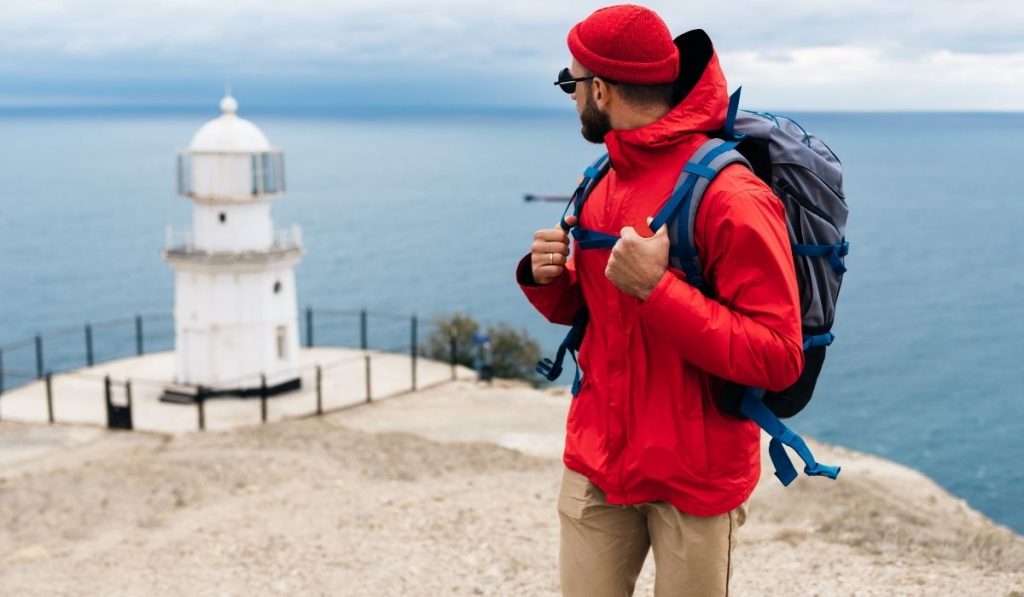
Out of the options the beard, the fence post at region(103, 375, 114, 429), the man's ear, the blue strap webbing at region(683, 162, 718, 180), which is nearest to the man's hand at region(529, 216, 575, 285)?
the beard

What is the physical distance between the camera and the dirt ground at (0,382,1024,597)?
8016 mm

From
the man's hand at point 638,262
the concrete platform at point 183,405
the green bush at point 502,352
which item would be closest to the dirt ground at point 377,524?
the concrete platform at point 183,405

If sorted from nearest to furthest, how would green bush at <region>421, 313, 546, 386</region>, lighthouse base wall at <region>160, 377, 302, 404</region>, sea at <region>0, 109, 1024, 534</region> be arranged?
lighthouse base wall at <region>160, 377, 302, 404</region>, green bush at <region>421, 313, 546, 386</region>, sea at <region>0, 109, 1024, 534</region>

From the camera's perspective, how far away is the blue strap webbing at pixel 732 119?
3.55 m

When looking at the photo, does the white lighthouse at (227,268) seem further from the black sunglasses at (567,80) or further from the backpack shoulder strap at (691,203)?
the backpack shoulder strap at (691,203)

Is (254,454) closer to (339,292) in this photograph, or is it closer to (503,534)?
(503,534)

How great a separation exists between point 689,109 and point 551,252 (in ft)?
2.28

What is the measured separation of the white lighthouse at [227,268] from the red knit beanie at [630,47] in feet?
66.2

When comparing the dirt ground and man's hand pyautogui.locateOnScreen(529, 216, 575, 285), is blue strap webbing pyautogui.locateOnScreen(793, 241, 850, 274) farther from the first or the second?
the dirt ground

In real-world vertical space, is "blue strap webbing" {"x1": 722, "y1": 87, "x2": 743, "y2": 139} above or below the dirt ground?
above

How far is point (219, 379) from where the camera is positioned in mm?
23141

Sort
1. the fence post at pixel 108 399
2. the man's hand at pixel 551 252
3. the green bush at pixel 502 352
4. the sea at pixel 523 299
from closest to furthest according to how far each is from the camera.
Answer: the man's hand at pixel 551 252, the fence post at pixel 108 399, the green bush at pixel 502 352, the sea at pixel 523 299

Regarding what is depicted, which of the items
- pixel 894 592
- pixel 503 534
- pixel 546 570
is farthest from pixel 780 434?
pixel 503 534

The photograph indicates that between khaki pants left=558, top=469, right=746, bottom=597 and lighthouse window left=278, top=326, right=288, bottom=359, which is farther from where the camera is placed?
lighthouse window left=278, top=326, right=288, bottom=359
